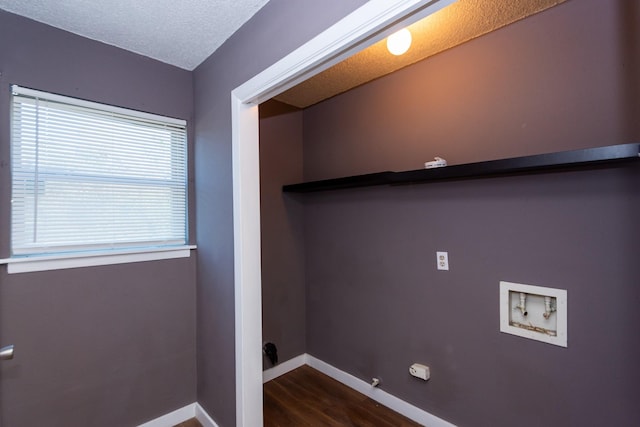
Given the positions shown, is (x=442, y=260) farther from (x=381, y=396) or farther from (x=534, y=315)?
(x=381, y=396)

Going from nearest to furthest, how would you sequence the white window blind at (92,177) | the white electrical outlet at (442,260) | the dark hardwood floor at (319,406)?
the white window blind at (92,177) < the white electrical outlet at (442,260) < the dark hardwood floor at (319,406)

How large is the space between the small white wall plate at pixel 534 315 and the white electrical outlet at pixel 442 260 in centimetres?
33

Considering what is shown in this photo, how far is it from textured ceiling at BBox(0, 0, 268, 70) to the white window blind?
1.33 feet

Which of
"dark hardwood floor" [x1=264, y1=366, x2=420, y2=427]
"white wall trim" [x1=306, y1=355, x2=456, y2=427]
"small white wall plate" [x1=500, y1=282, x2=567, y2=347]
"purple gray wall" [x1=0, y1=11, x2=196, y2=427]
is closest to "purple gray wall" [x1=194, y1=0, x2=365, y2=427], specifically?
"purple gray wall" [x1=0, y1=11, x2=196, y2=427]

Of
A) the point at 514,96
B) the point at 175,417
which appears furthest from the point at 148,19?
the point at 175,417

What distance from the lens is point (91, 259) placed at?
68.1 inches

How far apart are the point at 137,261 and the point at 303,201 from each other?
150cm

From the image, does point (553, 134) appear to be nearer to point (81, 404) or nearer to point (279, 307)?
point (279, 307)

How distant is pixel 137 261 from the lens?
1.89 m

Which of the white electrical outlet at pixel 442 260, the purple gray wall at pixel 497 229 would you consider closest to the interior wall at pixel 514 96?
the purple gray wall at pixel 497 229

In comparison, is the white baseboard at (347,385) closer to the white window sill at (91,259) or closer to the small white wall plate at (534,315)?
the small white wall plate at (534,315)

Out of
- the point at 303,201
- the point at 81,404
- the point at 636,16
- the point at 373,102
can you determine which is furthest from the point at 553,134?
the point at 81,404

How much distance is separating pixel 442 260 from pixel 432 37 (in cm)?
140

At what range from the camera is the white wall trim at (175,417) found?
193 cm
